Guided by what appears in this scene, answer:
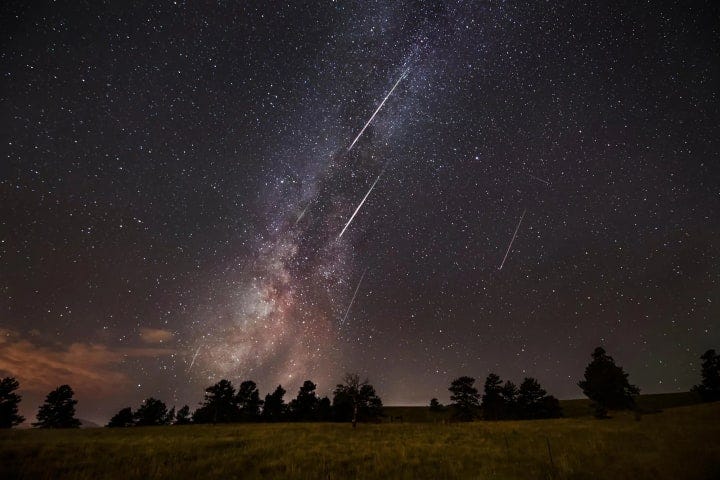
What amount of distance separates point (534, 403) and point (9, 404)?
281 feet

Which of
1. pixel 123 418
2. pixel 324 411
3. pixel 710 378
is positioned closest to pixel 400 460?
pixel 324 411

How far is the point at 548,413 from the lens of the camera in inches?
1994

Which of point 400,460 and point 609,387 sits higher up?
point 609,387

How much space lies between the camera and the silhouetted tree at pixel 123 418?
5706cm

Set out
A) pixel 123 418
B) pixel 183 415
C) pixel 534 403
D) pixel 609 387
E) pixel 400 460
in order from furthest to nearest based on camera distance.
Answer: pixel 183 415
pixel 123 418
pixel 534 403
pixel 609 387
pixel 400 460

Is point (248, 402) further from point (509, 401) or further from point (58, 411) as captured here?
point (509, 401)

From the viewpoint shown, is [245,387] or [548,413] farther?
[245,387]

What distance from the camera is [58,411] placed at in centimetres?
5431

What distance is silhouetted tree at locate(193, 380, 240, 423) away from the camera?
2263 inches

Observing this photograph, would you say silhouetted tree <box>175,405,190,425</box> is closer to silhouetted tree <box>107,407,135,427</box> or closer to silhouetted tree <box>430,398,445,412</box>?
silhouetted tree <box>107,407,135,427</box>

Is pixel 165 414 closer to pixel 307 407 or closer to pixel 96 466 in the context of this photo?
pixel 307 407

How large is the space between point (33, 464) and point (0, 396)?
61.3 meters

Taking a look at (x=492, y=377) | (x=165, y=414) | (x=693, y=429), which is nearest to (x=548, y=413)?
(x=492, y=377)

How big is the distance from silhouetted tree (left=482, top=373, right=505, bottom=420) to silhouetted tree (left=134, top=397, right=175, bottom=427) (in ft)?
207
